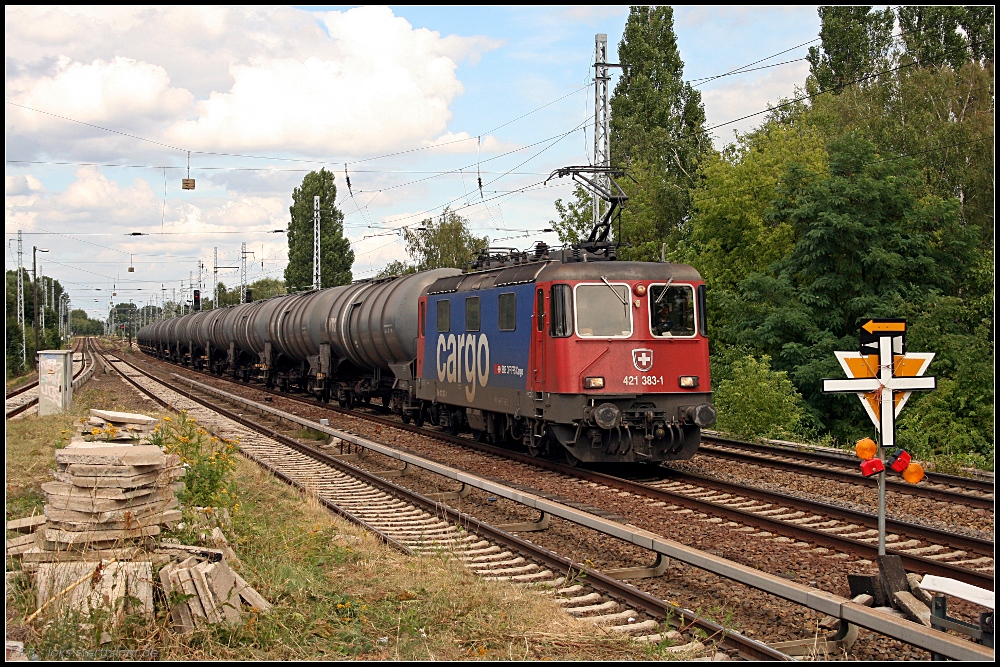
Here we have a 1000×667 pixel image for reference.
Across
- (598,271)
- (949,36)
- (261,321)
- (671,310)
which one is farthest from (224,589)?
(949,36)

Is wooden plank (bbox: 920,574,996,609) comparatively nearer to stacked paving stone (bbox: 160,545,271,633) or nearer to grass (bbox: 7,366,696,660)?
grass (bbox: 7,366,696,660)

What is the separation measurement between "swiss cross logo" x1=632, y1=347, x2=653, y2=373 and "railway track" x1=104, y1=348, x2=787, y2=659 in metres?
3.44

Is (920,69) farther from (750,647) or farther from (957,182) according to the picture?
(750,647)

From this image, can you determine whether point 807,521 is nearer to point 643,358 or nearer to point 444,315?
point 643,358

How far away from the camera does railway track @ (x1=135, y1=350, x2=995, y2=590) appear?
8.52 meters

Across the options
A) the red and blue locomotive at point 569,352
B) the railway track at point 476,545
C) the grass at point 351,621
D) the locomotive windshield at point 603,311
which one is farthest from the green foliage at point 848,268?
the grass at point 351,621

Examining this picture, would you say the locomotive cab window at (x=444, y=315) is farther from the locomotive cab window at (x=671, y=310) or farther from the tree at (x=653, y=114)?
the tree at (x=653, y=114)

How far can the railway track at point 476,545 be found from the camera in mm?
6562

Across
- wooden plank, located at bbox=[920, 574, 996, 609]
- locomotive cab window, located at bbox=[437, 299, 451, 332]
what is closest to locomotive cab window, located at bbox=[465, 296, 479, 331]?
locomotive cab window, located at bbox=[437, 299, 451, 332]

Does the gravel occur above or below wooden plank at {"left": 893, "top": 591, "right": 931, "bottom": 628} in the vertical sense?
below

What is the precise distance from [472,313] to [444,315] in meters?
1.55

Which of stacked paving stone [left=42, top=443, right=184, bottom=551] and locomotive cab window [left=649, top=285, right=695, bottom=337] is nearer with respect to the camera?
stacked paving stone [left=42, top=443, right=184, bottom=551]

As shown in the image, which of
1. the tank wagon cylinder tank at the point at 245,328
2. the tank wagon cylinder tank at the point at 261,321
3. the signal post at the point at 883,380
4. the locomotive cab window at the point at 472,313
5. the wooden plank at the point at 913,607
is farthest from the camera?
the tank wagon cylinder tank at the point at 245,328

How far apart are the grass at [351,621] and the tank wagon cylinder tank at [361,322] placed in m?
11.8
